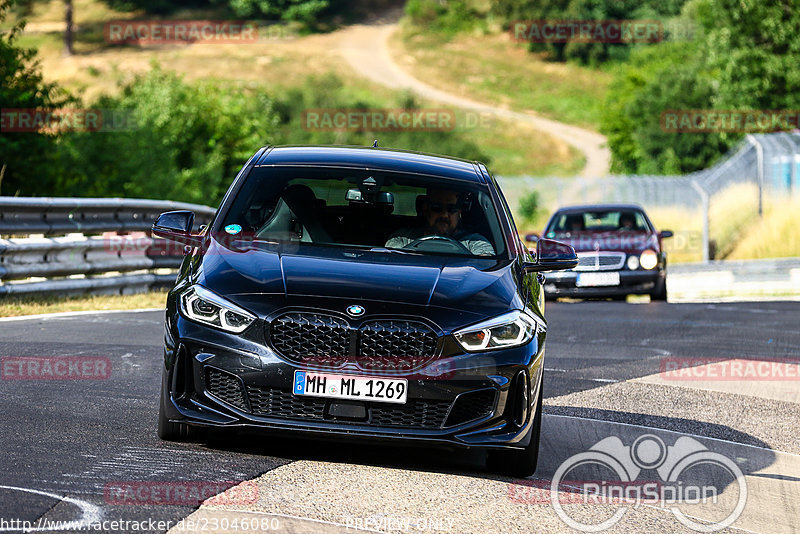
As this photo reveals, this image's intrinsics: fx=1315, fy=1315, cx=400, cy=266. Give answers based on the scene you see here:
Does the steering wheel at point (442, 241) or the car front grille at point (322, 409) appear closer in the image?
the car front grille at point (322, 409)

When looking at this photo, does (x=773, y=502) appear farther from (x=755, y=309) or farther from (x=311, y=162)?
(x=755, y=309)

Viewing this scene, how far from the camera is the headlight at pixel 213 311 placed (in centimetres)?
605

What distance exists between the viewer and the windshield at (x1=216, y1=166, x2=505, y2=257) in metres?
7.10

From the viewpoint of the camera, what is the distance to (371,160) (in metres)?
7.69

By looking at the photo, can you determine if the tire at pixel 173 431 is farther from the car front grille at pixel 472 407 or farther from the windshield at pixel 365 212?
the car front grille at pixel 472 407

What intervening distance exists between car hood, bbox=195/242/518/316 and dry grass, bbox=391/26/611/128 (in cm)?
8516

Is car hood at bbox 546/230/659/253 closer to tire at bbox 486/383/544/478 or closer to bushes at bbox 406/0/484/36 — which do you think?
tire at bbox 486/383/544/478

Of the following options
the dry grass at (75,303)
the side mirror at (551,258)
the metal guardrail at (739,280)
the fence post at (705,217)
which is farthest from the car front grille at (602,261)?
the side mirror at (551,258)

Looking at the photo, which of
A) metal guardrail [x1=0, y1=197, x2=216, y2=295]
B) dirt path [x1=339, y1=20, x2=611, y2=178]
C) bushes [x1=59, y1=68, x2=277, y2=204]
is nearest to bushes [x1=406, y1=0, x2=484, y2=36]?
dirt path [x1=339, y1=20, x2=611, y2=178]

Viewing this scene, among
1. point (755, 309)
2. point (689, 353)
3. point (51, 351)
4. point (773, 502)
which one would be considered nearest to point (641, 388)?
point (689, 353)

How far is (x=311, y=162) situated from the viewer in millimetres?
7586

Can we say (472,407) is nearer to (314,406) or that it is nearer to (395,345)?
(395,345)

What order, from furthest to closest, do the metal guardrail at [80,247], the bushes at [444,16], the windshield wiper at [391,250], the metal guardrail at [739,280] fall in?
the bushes at [444,16] < the metal guardrail at [739,280] < the metal guardrail at [80,247] < the windshield wiper at [391,250]

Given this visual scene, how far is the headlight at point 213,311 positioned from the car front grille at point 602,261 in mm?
14563
